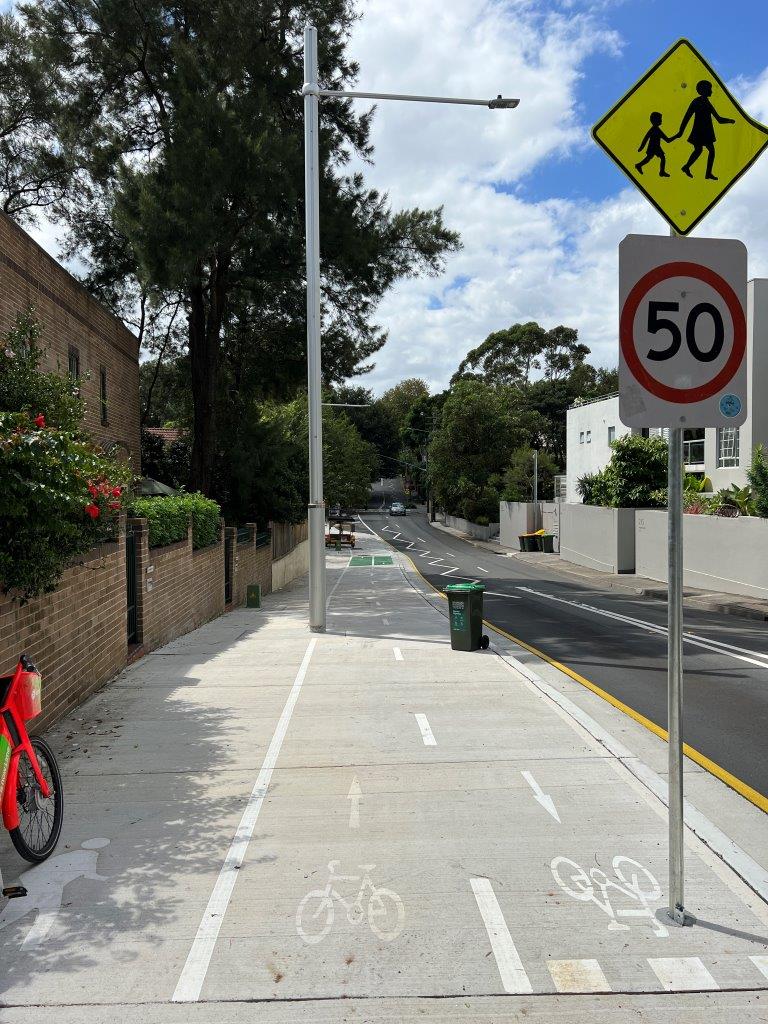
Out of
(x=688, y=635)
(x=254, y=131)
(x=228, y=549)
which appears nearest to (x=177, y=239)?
(x=254, y=131)

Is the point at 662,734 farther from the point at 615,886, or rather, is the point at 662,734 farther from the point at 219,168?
A: the point at 219,168

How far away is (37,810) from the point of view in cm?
518

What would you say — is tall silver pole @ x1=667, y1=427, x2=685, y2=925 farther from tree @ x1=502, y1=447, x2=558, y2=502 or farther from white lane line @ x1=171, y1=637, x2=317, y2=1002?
tree @ x1=502, y1=447, x2=558, y2=502

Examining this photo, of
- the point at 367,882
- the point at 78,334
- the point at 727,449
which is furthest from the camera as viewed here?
the point at 727,449

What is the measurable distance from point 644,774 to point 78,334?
17.9 m

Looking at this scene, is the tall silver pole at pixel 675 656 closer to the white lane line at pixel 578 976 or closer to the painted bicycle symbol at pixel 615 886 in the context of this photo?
the painted bicycle symbol at pixel 615 886

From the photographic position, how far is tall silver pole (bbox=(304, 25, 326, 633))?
15484 mm

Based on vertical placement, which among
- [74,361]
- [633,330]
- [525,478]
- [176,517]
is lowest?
[176,517]

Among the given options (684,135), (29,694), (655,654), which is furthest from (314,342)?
(684,135)

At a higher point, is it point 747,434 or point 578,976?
point 747,434

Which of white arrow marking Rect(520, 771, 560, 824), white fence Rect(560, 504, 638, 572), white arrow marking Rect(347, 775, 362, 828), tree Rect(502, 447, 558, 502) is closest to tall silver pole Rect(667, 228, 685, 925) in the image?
white arrow marking Rect(520, 771, 560, 824)

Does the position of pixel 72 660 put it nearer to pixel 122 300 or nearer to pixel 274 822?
pixel 274 822

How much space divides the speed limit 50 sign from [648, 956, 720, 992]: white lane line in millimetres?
2426

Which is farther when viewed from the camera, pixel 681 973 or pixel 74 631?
pixel 74 631
